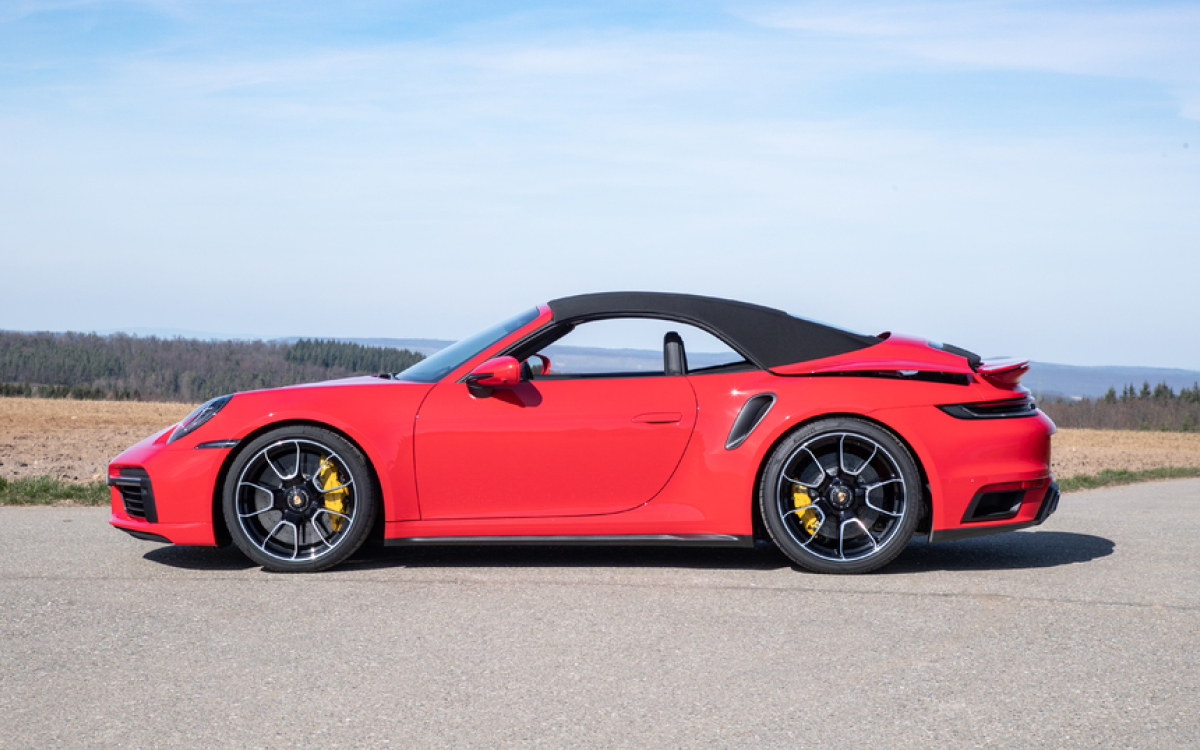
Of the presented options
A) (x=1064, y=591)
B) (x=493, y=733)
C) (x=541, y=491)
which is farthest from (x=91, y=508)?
(x=1064, y=591)

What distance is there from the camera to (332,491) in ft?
16.8

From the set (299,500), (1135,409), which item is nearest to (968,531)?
(299,500)

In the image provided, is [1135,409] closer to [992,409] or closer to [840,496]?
[992,409]

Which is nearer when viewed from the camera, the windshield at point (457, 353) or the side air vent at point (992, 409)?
the side air vent at point (992, 409)

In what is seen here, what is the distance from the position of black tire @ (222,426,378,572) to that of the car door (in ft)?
1.18

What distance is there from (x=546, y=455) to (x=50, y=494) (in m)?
5.15

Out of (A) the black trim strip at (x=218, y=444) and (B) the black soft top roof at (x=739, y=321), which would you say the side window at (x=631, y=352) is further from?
(A) the black trim strip at (x=218, y=444)

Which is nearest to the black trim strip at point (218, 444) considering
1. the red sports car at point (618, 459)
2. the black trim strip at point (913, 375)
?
the red sports car at point (618, 459)

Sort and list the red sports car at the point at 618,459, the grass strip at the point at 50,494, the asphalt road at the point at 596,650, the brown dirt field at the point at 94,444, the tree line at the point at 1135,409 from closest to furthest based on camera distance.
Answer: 1. the asphalt road at the point at 596,650
2. the red sports car at the point at 618,459
3. the grass strip at the point at 50,494
4. the brown dirt field at the point at 94,444
5. the tree line at the point at 1135,409

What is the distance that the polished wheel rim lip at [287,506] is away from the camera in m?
5.11

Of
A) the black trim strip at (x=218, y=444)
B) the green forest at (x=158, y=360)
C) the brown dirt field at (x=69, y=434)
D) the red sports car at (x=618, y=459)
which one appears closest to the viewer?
the red sports car at (x=618, y=459)

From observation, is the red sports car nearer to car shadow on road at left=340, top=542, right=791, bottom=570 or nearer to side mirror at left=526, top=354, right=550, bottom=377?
side mirror at left=526, top=354, right=550, bottom=377

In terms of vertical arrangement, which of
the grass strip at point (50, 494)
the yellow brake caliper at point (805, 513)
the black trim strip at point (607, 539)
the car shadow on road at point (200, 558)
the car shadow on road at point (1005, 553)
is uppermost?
the yellow brake caliper at point (805, 513)

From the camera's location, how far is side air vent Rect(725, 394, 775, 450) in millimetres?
5059
